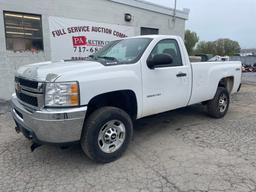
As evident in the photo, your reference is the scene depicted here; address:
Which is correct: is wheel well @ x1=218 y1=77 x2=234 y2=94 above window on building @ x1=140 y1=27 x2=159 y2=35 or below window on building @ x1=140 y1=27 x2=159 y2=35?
below

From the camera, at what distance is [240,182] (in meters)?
2.99

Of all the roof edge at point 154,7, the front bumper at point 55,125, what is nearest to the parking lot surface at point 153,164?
the front bumper at point 55,125

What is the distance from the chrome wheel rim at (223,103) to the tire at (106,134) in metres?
3.02

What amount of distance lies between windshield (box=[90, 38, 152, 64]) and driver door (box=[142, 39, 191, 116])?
0.64 feet

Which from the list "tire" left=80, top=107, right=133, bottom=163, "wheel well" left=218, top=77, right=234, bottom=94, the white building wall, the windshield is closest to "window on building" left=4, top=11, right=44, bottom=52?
Answer: the white building wall

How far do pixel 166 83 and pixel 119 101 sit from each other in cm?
93

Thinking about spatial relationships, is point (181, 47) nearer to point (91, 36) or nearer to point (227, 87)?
point (227, 87)

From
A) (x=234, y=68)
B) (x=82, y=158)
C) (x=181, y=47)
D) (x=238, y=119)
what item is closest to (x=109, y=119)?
(x=82, y=158)

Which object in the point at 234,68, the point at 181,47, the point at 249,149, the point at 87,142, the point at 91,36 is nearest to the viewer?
the point at 87,142

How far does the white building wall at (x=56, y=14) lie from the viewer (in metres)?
7.16

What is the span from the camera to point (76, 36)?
332 inches

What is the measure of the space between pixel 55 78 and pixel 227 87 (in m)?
4.84

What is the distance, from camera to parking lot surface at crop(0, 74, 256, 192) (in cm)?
297

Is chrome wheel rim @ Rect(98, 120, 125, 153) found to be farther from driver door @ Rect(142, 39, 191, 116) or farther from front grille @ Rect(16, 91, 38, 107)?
front grille @ Rect(16, 91, 38, 107)
